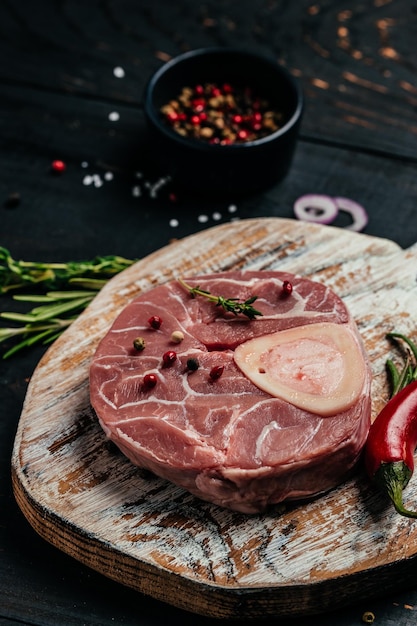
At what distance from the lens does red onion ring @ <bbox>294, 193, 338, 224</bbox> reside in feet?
20.5

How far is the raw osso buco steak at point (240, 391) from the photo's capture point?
4164mm

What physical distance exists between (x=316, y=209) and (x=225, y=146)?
881 mm

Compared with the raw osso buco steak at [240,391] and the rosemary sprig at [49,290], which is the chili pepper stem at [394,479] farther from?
the rosemary sprig at [49,290]

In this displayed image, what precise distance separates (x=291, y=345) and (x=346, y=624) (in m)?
1.46

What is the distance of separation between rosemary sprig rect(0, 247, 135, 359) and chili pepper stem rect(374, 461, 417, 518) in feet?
7.45

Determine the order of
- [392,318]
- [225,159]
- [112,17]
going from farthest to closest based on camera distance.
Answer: [112,17]
[225,159]
[392,318]

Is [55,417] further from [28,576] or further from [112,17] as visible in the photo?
[112,17]

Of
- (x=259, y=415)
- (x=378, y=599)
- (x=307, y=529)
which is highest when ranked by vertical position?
(x=259, y=415)

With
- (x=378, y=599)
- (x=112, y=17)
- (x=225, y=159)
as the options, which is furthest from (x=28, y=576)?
(x=112, y=17)

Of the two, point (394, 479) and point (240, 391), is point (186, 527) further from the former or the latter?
point (394, 479)

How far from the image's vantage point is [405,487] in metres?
4.34

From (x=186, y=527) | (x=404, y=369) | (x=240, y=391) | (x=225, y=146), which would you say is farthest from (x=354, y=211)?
(x=186, y=527)

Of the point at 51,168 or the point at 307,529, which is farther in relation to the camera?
the point at 51,168

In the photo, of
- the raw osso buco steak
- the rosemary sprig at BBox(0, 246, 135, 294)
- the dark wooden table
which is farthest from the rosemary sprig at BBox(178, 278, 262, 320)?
the dark wooden table
